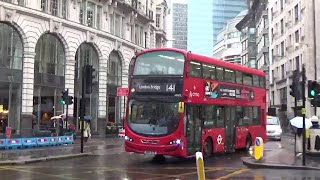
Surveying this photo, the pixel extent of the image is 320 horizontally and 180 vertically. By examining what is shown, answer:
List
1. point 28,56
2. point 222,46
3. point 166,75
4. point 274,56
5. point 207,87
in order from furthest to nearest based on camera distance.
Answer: point 222,46 < point 274,56 < point 28,56 < point 207,87 < point 166,75

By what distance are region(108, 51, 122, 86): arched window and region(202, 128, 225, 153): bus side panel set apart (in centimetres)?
3046

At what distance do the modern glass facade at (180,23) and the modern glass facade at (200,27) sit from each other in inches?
73.7

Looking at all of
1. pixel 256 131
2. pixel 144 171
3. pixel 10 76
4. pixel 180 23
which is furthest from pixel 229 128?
pixel 180 23

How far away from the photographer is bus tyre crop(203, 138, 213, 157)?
21172 millimetres

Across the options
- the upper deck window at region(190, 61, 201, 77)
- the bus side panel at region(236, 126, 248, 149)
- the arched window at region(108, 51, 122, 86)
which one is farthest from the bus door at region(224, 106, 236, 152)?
the arched window at region(108, 51, 122, 86)

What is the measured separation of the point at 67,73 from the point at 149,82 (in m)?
25.9

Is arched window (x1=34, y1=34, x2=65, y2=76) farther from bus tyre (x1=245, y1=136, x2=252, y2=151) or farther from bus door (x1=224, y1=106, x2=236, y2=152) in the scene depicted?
Result: bus door (x1=224, y1=106, x2=236, y2=152)

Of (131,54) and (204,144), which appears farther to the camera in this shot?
(131,54)

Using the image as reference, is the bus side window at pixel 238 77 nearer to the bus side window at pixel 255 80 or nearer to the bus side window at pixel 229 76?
the bus side window at pixel 229 76

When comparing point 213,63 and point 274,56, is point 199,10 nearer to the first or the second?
point 274,56

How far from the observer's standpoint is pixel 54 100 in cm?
4262

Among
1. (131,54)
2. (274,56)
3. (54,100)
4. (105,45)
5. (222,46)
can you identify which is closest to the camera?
(54,100)

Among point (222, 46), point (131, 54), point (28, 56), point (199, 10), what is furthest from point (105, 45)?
point (199, 10)

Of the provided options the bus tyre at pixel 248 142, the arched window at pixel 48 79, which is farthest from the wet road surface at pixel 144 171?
the arched window at pixel 48 79
